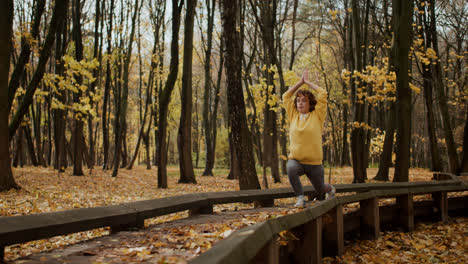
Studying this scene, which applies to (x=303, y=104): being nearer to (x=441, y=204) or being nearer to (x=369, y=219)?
(x=369, y=219)

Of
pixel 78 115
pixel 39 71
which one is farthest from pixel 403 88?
pixel 78 115

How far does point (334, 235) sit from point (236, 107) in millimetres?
4302

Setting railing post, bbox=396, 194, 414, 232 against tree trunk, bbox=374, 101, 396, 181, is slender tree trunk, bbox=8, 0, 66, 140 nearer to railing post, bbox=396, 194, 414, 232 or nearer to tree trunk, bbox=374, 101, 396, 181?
railing post, bbox=396, 194, 414, 232

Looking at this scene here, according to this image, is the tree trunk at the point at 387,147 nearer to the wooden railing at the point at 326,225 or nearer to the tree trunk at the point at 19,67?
the wooden railing at the point at 326,225

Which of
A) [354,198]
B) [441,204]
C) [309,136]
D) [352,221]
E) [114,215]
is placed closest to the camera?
[114,215]

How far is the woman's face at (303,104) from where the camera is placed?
5.01 meters

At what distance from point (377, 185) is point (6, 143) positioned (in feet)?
27.2

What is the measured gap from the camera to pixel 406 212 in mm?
6758

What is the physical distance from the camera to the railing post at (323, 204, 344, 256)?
4898 mm

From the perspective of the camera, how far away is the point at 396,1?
9.62 m

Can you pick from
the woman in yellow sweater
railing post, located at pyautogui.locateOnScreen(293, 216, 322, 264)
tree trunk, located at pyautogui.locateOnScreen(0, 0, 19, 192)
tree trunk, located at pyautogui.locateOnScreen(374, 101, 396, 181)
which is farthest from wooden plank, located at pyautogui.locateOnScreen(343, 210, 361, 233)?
tree trunk, located at pyautogui.locateOnScreen(0, 0, 19, 192)

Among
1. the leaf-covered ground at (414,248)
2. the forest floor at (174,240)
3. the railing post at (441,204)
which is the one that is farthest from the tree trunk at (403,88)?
the leaf-covered ground at (414,248)

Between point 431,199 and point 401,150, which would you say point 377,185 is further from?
point 401,150

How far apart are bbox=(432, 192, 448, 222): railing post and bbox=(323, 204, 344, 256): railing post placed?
380 centimetres
